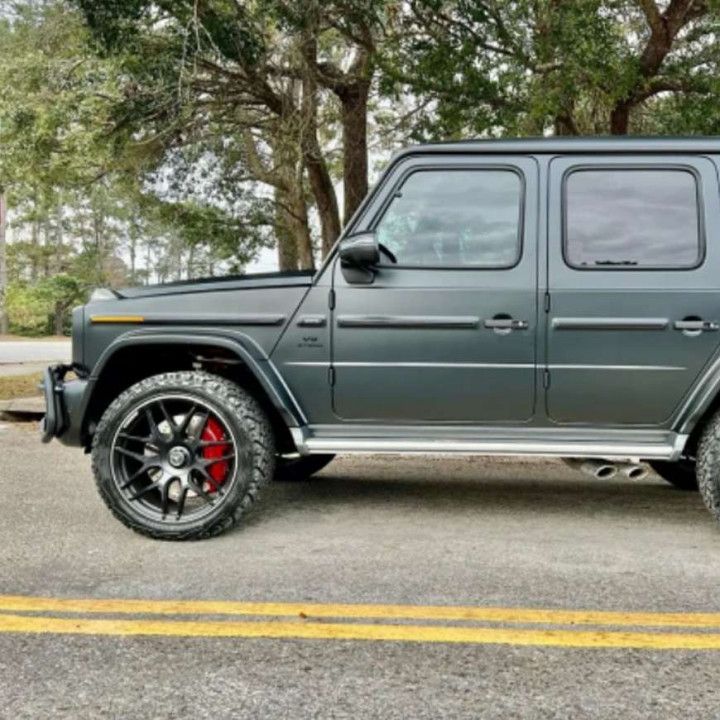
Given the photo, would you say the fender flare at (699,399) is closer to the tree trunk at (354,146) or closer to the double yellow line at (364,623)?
the double yellow line at (364,623)

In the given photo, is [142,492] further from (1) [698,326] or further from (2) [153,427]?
(1) [698,326]

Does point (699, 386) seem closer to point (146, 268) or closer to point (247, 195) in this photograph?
point (247, 195)

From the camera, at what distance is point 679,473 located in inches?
224

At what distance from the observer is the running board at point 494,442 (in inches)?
170

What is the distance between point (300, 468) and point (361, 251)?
2.06 meters

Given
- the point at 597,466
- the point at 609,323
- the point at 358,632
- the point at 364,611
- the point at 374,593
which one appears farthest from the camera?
the point at 597,466

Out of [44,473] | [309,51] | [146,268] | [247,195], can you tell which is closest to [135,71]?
[309,51]

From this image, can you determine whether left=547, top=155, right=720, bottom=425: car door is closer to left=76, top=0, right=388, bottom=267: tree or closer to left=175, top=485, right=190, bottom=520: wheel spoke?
left=175, top=485, right=190, bottom=520: wheel spoke

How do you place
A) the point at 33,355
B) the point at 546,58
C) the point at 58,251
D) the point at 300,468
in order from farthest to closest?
the point at 58,251 → the point at 33,355 → the point at 546,58 → the point at 300,468

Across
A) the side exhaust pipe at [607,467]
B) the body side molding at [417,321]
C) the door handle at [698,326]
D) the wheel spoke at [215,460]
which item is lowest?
the side exhaust pipe at [607,467]

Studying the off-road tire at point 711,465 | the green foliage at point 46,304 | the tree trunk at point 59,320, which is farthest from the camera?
the tree trunk at point 59,320

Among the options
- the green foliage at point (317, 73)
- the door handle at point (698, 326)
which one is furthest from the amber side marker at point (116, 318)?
the green foliage at point (317, 73)

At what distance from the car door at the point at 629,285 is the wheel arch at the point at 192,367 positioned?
1.40 m

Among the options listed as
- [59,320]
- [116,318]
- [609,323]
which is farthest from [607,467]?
[59,320]
